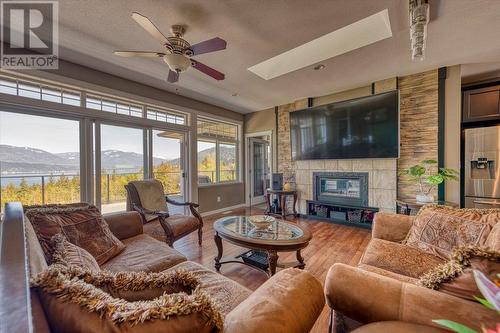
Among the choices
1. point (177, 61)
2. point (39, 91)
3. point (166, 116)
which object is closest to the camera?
point (177, 61)

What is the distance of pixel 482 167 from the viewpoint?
3240 millimetres

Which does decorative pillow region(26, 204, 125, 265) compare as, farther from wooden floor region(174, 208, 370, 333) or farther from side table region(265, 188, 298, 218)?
side table region(265, 188, 298, 218)

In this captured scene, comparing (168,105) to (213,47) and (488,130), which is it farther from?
(488,130)

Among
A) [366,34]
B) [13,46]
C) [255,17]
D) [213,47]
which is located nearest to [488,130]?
[366,34]

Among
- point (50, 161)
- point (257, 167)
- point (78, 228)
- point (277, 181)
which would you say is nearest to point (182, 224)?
point (78, 228)

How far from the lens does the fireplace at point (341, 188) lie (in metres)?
3.73

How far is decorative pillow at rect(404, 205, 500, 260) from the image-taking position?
147cm

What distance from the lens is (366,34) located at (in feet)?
7.81

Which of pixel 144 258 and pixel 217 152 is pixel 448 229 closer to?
pixel 144 258

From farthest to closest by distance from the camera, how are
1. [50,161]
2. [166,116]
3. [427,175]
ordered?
1. [166,116]
2. [427,175]
3. [50,161]

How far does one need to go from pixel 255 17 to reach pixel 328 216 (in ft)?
12.0

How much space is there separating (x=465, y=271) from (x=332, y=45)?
268 cm

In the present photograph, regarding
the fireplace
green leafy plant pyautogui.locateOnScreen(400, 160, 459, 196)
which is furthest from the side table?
green leafy plant pyautogui.locateOnScreen(400, 160, 459, 196)

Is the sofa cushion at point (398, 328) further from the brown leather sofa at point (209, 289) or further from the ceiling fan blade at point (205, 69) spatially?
the ceiling fan blade at point (205, 69)
